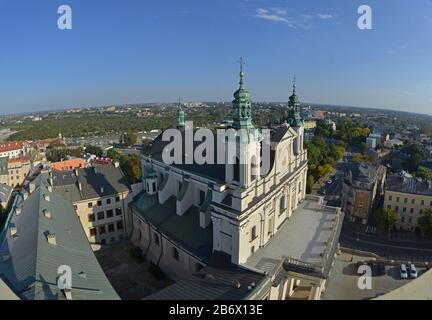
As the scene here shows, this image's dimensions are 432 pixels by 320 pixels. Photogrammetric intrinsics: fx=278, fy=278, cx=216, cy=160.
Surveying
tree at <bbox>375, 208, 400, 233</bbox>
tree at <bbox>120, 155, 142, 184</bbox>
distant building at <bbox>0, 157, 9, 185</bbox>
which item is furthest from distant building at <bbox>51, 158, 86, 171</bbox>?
tree at <bbox>375, 208, 400, 233</bbox>

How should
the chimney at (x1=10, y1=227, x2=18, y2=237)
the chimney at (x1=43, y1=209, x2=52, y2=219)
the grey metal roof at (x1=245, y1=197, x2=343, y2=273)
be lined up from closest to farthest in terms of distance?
the grey metal roof at (x1=245, y1=197, x2=343, y2=273), the chimney at (x1=10, y1=227, x2=18, y2=237), the chimney at (x1=43, y1=209, x2=52, y2=219)

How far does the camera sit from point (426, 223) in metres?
40.2

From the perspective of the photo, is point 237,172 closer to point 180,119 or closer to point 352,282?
point 352,282

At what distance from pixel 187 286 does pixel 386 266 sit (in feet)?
76.1

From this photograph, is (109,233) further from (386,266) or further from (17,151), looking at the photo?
(17,151)

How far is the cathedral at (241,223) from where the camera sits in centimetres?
2206

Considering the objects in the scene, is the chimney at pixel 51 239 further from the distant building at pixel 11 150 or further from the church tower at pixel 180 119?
the distant building at pixel 11 150

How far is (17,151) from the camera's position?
95938 millimetres

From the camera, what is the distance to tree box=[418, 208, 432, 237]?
3997 cm

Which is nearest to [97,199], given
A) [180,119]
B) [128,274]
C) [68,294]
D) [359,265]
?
[128,274]

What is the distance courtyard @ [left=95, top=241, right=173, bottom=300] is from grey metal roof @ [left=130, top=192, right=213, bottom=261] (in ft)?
17.1

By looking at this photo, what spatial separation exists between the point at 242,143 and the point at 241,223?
21.0 feet

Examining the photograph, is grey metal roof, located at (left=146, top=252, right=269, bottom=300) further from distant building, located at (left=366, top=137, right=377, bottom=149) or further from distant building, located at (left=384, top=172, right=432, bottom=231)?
distant building, located at (left=366, top=137, right=377, bottom=149)
